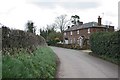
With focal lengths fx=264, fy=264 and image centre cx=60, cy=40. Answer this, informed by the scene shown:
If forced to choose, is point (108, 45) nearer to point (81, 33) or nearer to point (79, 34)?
point (81, 33)

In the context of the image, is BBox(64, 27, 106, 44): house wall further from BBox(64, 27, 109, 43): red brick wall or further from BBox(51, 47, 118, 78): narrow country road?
BBox(51, 47, 118, 78): narrow country road

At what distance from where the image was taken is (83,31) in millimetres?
77562

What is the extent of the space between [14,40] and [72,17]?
110 meters

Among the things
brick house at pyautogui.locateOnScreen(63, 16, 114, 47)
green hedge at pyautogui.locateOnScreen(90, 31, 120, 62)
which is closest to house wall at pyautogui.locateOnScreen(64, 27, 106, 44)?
brick house at pyautogui.locateOnScreen(63, 16, 114, 47)

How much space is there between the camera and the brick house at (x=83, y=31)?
71.2 metres

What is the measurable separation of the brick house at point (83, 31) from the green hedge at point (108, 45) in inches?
1102

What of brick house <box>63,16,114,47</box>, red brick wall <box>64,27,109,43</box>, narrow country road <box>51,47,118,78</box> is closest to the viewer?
narrow country road <box>51,47,118,78</box>

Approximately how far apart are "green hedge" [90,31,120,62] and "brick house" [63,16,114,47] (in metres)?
28.0

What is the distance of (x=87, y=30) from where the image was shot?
75062mm

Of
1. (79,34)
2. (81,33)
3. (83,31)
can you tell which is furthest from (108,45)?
(79,34)

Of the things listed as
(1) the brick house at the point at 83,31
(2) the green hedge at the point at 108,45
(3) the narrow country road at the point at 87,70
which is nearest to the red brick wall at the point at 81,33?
(1) the brick house at the point at 83,31

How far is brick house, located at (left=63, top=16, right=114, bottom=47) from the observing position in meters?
71.2

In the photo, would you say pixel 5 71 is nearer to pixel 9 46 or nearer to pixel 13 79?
pixel 13 79

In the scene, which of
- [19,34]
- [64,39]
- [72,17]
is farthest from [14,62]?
[72,17]
